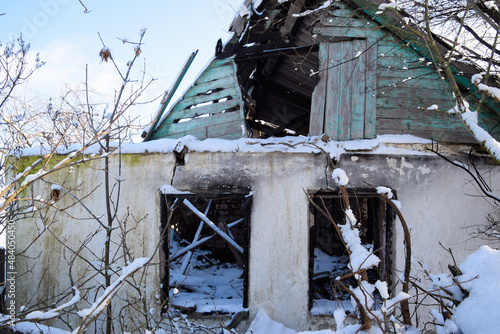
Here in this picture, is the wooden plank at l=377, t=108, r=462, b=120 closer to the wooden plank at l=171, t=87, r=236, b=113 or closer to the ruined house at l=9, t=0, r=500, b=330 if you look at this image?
the ruined house at l=9, t=0, r=500, b=330

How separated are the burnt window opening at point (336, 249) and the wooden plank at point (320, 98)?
3.08 feet

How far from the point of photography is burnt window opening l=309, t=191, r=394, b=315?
4859 millimetres

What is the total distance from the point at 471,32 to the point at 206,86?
3.98 m

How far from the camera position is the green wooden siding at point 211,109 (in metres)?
5.43

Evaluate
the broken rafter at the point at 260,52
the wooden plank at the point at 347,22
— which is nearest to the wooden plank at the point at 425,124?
the wooden plank at the point at 347,22

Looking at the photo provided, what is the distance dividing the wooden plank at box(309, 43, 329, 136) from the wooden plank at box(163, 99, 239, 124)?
1109mm

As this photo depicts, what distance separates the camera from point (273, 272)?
190 inches

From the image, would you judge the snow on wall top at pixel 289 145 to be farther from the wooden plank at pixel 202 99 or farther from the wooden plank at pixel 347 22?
the wooden plank at pixel 347 22

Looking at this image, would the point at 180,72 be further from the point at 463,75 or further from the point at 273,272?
the point at 463,75

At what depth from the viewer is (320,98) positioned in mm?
5320

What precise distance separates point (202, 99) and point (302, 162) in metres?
1.82

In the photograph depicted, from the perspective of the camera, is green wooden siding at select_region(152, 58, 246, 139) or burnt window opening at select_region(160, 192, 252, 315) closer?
burnt window opening at select_region(160, 192, 252, 315)

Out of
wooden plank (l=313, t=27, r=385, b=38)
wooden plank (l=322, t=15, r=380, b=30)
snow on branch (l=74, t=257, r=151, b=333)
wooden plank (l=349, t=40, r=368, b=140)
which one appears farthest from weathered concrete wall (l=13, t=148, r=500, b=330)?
snow on branch (l=74, t=257, r=151, b=333)

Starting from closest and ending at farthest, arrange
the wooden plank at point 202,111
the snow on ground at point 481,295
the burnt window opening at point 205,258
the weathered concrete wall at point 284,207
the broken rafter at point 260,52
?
the snow on ground at point 481,295 < the weathered concrete wall at point 284,207 < the burnt window opening at point 205,258 < the wooden plank at point 202,111 < the broken rafter at point 260,52
